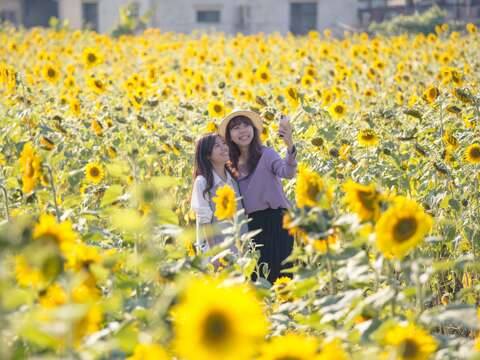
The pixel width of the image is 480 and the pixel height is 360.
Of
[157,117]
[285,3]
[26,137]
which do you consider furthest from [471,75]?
[285,3]

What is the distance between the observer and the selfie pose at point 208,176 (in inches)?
130

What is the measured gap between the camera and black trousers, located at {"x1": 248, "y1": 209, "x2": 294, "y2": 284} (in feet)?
11.7

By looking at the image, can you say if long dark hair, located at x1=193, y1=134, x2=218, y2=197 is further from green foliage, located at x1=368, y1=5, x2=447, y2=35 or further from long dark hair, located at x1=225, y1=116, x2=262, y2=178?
green foliage, located at x1=368, y1=5, x2=447, y2=35

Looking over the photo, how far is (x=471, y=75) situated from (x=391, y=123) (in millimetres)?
3014

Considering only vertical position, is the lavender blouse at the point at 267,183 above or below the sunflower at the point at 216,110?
below

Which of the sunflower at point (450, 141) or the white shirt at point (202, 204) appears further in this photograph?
the sunflower at point (450, 141)

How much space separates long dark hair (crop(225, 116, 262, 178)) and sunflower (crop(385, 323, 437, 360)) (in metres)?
2.22

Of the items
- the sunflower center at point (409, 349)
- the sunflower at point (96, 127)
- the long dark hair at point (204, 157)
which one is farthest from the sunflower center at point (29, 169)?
the sunflower at point (96, 127)

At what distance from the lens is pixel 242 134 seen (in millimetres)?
3594

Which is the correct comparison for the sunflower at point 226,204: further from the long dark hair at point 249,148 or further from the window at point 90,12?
the window at point 90,12

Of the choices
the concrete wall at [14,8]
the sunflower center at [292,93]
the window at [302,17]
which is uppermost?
the concrete wall at [14,8]

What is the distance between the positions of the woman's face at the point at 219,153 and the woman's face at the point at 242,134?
7.5 inches

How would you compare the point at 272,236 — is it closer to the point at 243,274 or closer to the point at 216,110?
the point at 216,110

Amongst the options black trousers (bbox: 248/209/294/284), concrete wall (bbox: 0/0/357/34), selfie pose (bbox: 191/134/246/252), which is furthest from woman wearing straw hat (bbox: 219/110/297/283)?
concrete wall (bbox: 0/0/357/34)
